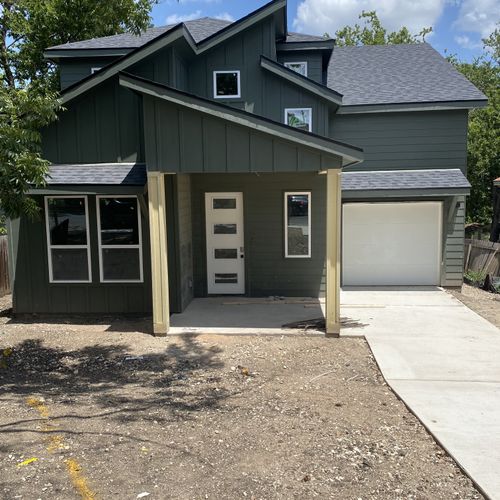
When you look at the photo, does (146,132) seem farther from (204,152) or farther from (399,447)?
(399,447)

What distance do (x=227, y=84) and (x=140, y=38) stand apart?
2633mm

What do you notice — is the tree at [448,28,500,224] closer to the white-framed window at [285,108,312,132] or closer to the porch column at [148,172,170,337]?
the white-framed window at [285,108,312,132]

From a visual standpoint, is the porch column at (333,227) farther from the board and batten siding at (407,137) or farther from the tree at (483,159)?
the tree at (483,159)

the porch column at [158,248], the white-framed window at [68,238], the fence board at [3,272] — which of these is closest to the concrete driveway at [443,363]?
the porch column at [158,248]

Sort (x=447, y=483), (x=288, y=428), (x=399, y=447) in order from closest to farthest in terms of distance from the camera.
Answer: (x=447, y=483), (x=399, y=447), (x=288, y=428)

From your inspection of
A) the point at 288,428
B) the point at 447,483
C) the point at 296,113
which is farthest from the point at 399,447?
the point at 296,113

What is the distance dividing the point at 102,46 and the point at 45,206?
4.63 m

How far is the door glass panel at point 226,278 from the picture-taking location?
1124 centimetres

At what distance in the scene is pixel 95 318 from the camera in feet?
31.7

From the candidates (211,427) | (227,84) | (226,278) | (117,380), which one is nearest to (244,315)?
(226,278)

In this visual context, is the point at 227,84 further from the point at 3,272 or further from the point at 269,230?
the point at 3,272

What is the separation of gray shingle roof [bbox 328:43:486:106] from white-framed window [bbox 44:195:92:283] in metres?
6.80

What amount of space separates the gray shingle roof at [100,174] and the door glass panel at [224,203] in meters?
2.12

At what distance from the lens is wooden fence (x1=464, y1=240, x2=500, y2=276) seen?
13.7 metres
